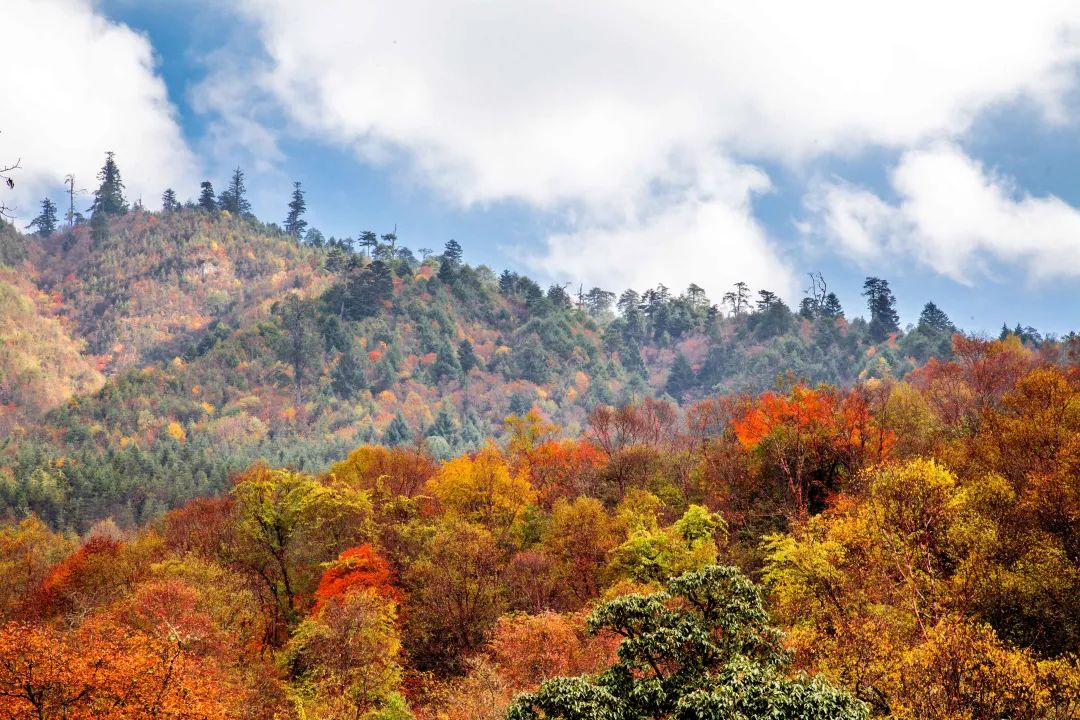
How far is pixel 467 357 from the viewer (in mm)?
186250

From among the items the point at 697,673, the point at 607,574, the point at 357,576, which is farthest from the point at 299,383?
the point at 697,673

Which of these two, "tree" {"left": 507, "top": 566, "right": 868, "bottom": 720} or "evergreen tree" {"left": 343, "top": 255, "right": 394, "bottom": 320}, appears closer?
"tree" {"left": 507, "top": 566, "right": 868, "bottom": 720}

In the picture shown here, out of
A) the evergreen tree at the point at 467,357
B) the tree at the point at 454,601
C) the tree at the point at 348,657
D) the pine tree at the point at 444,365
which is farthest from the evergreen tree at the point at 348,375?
the tree at the point at 348,657

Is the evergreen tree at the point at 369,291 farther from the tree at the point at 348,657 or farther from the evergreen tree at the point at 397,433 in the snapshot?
the tree at the point at 348,657

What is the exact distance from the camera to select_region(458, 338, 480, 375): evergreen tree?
609 ft

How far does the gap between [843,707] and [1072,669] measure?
9444mm

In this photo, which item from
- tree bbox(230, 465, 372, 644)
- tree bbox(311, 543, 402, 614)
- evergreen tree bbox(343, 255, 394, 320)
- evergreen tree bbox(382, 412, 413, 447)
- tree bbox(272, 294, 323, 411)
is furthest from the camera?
evergreen tree bbox(343, 255, 394, 320)

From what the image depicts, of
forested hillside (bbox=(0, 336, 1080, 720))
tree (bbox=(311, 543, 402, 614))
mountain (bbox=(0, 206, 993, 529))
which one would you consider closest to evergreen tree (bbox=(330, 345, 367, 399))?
mountain (bbox=(0, 206, 993, 529))

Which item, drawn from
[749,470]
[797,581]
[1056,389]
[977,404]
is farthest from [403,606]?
[977,404]

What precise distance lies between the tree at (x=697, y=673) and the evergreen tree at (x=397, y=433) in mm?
123035

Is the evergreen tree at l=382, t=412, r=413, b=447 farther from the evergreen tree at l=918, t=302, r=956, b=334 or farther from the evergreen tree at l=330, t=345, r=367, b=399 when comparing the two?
the evergreen tree at l=918, t=302, r=956, b=334

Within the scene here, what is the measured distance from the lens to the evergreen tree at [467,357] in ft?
609

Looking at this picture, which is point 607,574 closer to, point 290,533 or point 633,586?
point 633,586

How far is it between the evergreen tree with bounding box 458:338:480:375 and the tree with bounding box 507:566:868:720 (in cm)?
16504
